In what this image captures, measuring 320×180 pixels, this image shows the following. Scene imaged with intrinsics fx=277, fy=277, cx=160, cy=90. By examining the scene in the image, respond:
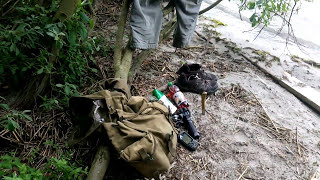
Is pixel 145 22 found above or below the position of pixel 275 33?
above

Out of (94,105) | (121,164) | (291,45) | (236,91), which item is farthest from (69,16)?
(291,45)

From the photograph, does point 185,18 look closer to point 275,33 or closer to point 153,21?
point 153,21

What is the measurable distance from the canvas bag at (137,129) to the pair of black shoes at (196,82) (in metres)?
0.96

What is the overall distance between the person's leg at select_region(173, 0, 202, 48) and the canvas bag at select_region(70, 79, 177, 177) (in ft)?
3.39

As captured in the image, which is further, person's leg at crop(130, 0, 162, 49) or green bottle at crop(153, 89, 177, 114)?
green bottle at crop(153, 89, 177, 114)

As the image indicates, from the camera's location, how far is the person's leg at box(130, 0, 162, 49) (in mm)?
2486

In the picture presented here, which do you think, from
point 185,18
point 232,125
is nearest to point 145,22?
point 185,18

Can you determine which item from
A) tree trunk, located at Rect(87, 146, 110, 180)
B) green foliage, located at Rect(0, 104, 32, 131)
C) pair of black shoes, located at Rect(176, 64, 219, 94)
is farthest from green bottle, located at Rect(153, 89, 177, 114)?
green foliage, located at Rect(0, 104, 32, 131)

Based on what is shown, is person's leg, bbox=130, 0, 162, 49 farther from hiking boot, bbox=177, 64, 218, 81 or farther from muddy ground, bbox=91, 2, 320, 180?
hiking boot, bbox=177, 64, 218, 81

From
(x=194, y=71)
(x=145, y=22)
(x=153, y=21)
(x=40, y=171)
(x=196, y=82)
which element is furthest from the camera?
(x=194, y=71)

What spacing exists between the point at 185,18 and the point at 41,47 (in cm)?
141

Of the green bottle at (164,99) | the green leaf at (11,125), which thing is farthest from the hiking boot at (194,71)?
the green leaf at (11,125)

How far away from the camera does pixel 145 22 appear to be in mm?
2531

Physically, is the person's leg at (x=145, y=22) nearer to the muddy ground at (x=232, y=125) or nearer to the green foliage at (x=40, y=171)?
the muddy ground at (x=232, y=125)
